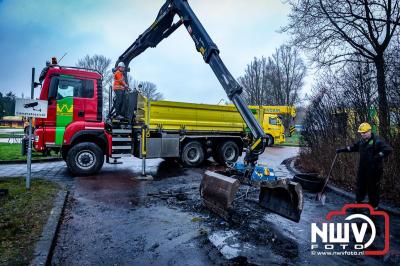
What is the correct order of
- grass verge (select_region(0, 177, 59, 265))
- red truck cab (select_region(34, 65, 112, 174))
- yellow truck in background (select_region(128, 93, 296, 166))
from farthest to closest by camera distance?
1. yellow truck in background (select_region(128, 93, 296, 166))
2. red truck cab (select_region(34, 65, 112, 174))
3. grass verge (select_region(0, 177, 59, 265))

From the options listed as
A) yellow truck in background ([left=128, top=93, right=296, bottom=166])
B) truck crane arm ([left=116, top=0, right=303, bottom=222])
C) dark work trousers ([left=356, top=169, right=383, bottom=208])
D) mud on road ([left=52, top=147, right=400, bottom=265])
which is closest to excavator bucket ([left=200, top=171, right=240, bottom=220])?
truck crane arm ([left=116, top=0, right=303, bottom=222])

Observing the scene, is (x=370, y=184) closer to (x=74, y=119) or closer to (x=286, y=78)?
(x=74, y=119)

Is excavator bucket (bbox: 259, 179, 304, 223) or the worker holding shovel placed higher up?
the worker holding shovel

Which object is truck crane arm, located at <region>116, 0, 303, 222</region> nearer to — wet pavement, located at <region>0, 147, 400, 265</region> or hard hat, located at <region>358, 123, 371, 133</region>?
wet pavement, located at <region>0, 147, 400, 265</region>

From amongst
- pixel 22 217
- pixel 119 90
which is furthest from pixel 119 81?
pixel 22 217

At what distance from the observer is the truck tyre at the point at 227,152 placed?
1148 cm

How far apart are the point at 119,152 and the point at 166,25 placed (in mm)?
4932

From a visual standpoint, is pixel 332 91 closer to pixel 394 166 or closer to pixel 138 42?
pixel 394 166

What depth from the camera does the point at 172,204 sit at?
5.88 meters

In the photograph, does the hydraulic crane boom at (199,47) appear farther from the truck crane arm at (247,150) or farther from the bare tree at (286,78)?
the bare tree at (286,78)

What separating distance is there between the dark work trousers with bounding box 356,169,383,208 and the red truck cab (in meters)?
6.94

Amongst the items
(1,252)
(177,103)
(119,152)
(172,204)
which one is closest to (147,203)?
(172,204)

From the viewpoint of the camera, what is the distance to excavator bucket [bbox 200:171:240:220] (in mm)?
4676

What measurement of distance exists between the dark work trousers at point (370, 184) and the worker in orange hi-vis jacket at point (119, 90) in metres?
7.41
